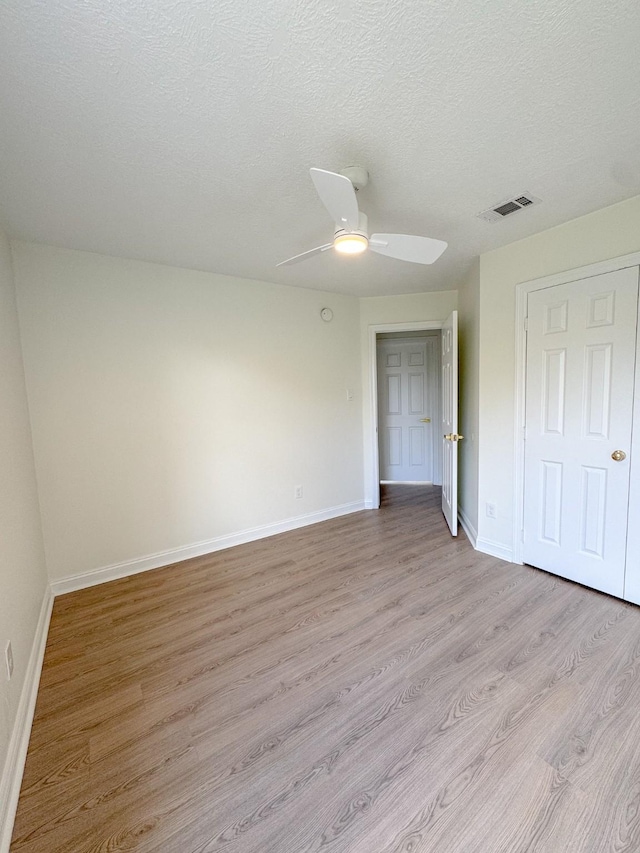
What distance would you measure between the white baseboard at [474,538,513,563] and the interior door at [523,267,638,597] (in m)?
0.13

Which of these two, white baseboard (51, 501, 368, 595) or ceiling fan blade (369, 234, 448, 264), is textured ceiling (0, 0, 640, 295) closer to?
ceiling fan blade (369, 234, 448, 264)

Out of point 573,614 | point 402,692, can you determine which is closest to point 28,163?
point 402,692

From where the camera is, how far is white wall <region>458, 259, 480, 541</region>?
295 centimetres

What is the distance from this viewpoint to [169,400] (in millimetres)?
2889

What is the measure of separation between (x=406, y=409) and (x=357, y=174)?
3828mm

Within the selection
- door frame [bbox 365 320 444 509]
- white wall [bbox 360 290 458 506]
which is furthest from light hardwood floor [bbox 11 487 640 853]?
white wall [bbox 360 290 458 506]

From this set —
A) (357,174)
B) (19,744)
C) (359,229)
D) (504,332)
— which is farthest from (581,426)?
(19,744)

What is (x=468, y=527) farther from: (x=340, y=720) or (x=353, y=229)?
(x=353, y=229)

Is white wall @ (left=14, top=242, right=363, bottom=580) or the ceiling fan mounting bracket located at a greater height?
the ceiling fan mounting bracket

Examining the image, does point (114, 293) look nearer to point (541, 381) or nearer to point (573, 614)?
point (541, 381)

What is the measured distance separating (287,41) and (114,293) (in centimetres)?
216

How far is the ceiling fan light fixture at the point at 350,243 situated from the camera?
5.52 feet

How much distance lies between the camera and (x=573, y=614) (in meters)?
2.09

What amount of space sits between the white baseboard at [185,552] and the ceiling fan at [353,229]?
2453 mm
